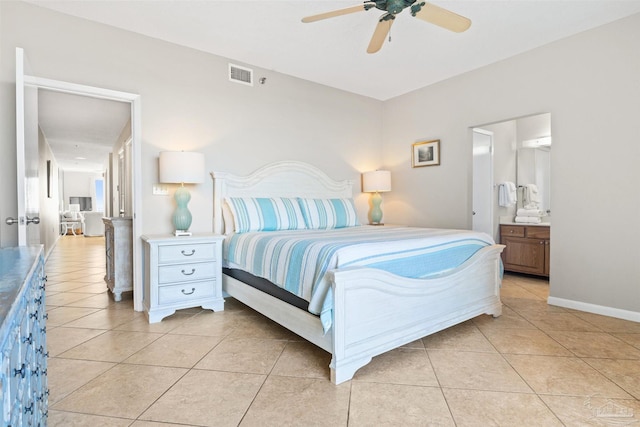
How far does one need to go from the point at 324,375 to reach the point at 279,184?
2500 mm

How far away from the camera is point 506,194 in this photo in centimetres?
492

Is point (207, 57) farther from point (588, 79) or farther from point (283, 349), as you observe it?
point (588, 79)

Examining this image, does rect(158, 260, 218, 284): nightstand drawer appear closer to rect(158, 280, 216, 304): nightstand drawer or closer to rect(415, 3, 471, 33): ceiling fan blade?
rect(158, 280, 216, 304): nightstand drawer

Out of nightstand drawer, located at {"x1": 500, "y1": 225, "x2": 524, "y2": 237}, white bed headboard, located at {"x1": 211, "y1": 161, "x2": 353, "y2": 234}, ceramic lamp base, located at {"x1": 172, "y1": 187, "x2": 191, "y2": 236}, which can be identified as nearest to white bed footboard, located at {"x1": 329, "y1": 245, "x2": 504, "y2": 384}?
ceramic lamp base, located at {"x1": 172, "y1": 187, "x2": 191, "y2": 236}

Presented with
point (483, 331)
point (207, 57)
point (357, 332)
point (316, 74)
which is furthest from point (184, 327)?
point (316, 74)

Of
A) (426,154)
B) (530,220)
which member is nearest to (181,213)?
(426,154)

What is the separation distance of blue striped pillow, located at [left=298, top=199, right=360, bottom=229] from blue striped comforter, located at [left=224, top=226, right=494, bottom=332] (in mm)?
1026

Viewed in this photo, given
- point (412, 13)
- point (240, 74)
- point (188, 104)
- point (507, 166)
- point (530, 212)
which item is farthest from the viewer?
point (507, 166)

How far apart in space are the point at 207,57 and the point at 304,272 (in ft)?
8.97

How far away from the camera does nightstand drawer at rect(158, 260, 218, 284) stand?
2.84 metres

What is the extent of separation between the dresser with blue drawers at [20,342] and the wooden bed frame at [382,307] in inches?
49.3

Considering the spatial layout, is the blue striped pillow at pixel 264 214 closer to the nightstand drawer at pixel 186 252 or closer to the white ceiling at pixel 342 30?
the nightstand drawer at pixel 186 252

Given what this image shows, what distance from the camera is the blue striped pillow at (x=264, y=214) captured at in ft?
11.1

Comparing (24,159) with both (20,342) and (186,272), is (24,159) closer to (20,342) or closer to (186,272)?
(186,272)
